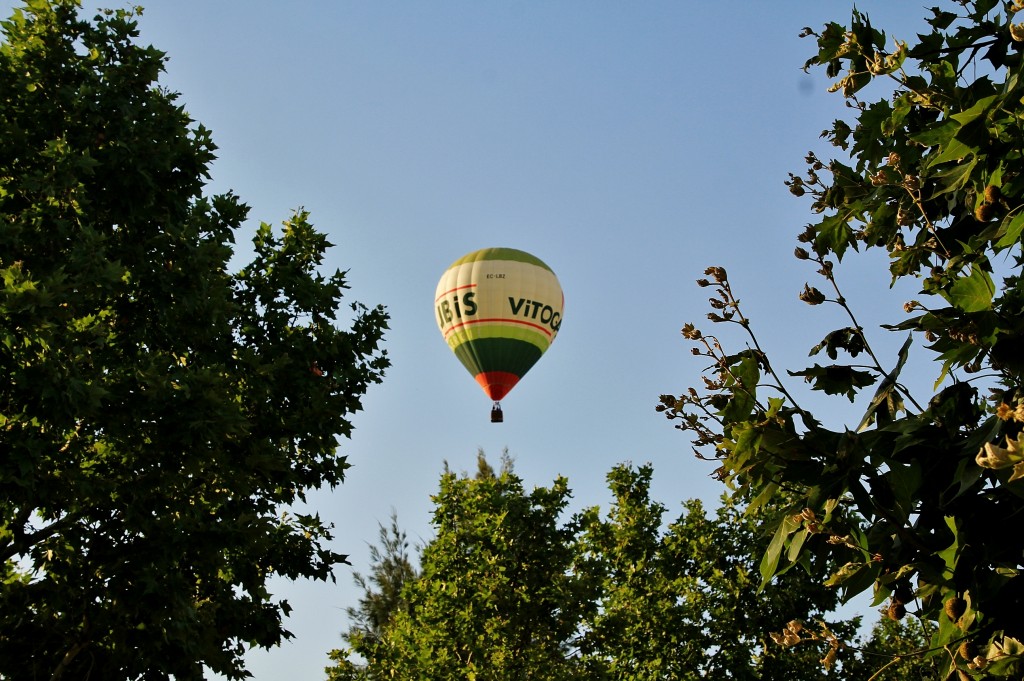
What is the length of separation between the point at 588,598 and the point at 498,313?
22.5 metres

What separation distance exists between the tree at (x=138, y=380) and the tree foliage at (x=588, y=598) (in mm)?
12568

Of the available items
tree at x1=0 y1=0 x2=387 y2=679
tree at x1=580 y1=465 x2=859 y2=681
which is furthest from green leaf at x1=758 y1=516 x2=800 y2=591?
tree at x1=580 y1=465 x2=859 y2=681

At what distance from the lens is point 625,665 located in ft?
87.0

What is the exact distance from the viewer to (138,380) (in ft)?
42.6

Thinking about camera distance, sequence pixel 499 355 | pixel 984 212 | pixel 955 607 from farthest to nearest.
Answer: pixel 499 355, pixel 984 212, pixel 955 607

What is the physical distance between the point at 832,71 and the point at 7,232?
11210mm

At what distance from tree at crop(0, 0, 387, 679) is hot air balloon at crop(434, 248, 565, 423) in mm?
31511

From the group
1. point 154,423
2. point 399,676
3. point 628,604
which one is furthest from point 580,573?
point 154,423

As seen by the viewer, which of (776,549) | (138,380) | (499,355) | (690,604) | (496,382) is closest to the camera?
(776,549)

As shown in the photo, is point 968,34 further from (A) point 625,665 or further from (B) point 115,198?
(A) point 625,665

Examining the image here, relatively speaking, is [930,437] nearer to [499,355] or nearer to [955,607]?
[955,607]

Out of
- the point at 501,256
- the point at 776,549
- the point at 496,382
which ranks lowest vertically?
the point at 776,549

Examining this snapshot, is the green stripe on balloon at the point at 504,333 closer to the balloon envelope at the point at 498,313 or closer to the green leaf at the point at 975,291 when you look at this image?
the balloon envelope at the point at 498,313

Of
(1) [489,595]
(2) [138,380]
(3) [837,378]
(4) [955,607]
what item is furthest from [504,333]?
(4) [955,607]
